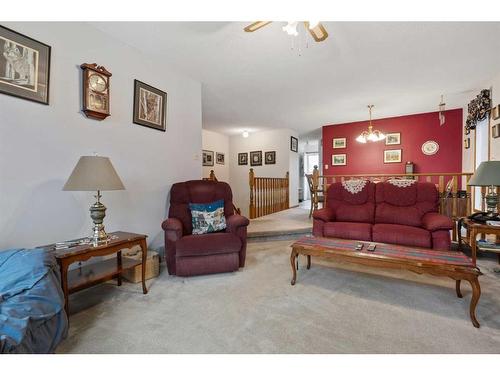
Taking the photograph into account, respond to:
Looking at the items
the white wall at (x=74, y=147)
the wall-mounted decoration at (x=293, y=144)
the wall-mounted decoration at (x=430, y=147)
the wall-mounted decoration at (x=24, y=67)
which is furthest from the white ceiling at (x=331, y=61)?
the wall-mounted decoration at (x=293, y=144)

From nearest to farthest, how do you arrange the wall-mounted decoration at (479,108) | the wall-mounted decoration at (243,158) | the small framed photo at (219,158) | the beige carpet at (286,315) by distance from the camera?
1. the beige carpet at (286,315)
2. the wall-mounted decoration at (479,108)
3. the small framed photo at (219,158)
4. the wall-mounted decoration at (243,158)

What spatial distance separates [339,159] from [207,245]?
5.24 meters

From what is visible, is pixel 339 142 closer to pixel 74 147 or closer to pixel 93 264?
pixel 74 147

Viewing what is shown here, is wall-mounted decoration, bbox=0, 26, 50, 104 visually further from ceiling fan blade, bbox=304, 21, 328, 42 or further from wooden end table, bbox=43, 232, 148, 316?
ceiling fan blade, bbox=304, 21, 328, 42

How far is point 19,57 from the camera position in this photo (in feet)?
6.04

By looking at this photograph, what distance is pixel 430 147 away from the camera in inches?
216

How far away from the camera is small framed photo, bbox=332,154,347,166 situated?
651cm

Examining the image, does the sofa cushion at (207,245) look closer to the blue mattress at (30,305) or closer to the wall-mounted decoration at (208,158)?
the blue mattress at (30,305)

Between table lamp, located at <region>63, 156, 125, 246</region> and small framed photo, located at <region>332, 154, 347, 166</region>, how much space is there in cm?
583

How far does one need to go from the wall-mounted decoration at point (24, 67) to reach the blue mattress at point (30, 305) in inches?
49.8

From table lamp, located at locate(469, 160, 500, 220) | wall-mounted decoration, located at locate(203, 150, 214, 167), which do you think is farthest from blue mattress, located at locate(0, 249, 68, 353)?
wall-mounted decoration, located at locate(203, 150, 214, 167)

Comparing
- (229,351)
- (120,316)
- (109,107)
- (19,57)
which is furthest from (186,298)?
(19,57)

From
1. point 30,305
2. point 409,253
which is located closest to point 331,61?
point 409,253

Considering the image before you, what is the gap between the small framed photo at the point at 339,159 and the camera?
256 inches
